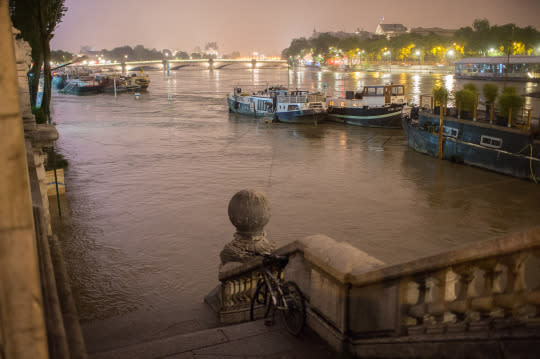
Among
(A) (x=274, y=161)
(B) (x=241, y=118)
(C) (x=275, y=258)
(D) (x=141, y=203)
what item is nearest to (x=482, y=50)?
(B) (x=241, y=118)

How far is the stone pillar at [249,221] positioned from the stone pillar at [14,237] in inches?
141

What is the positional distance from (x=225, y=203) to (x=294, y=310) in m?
12.4

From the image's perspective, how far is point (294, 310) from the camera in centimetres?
429

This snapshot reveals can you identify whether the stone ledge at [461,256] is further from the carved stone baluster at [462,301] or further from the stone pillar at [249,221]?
the stone pillar at [249,221]

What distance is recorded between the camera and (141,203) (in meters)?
16.5

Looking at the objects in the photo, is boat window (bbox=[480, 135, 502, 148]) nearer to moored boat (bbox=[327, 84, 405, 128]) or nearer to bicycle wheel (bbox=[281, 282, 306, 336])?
moored boat (bbox=[327, 84, 405, 128])

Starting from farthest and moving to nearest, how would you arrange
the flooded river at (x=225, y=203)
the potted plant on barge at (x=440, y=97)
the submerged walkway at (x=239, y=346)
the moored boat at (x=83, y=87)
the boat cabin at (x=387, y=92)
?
1. the moored boat at (x=83, y=87)
2. the boat cabin at (x=387, y=92)
3. the potted plant on barge at (x=440, y=97)
4. the flooded river at (x=225, y=203)
5. the submerged walkway at (x=239, y=346)

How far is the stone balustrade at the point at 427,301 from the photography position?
290 centimetres

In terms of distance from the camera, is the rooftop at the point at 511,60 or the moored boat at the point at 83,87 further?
the rooftop at the point at 511,60

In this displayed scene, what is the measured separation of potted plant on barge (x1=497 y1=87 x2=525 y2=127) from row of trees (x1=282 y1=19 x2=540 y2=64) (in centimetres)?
8969

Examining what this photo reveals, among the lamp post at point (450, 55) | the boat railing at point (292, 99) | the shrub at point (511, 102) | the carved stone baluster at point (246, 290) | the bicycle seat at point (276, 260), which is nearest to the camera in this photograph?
the bicycle seat at point (276, 260)

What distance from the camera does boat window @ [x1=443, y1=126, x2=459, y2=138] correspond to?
2403cm

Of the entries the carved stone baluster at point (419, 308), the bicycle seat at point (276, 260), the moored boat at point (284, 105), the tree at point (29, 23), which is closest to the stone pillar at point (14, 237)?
the carved stone baluster at point (419, 308)

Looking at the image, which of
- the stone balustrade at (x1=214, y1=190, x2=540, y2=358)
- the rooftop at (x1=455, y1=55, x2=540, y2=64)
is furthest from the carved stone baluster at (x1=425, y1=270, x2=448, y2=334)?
the rooftop at (x1=455, y1=55, x2=540, y2=64)
